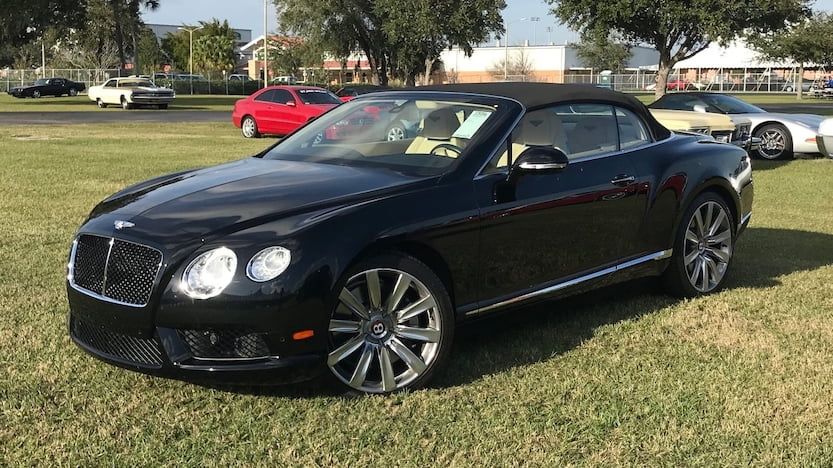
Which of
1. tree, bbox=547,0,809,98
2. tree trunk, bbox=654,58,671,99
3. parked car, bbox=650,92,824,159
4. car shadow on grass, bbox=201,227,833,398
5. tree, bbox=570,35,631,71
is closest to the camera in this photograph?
car shadow on grass, bbox=201,227,833,398

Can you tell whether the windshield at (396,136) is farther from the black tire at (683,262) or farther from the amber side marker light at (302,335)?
the black tire at (683,262)

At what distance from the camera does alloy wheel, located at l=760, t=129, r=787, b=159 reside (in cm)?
1494

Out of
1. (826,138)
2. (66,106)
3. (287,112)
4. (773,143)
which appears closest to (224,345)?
(826,138)

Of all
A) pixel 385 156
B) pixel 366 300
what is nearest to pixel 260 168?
pixel 385 156

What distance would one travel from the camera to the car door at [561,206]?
4254mm

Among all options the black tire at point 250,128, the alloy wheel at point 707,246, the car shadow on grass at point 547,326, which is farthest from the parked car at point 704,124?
Answer: the black tire at point 250,128

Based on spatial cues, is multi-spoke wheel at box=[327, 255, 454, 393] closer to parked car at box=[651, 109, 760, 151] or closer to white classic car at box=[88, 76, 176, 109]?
parked car at box=[651, 109, 760, 151]

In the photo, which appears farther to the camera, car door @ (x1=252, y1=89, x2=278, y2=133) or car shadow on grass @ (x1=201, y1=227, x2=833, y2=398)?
car door @ (x1=252, y1=89, x2=278, y2=133)

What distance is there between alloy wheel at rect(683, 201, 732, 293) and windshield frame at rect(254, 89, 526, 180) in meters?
1.77

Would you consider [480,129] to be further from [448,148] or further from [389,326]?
[389,326]

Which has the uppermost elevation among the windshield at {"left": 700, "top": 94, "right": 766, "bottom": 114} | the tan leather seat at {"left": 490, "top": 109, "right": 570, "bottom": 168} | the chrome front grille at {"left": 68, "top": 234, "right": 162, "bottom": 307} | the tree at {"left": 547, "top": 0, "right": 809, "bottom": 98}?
the tree at {"left": 547, "top": 0, "right": 809, "bottom": 98}

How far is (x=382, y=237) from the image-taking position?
371 cm

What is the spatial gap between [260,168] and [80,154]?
11.8 meters

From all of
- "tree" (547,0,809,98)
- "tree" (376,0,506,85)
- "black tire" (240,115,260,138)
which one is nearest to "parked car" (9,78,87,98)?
"tree" (376,0,506,85)
